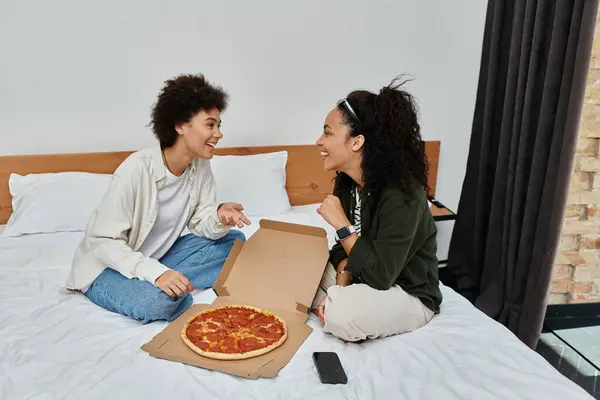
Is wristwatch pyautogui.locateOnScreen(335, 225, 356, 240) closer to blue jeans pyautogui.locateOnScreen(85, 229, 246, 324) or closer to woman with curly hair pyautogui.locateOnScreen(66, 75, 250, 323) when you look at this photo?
woman with curly hair pyautogui.locateOnScreen(66, 75, 250, 323)

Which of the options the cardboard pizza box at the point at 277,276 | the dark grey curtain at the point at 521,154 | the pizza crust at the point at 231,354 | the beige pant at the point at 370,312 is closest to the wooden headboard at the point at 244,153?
the dark grey curtain at the point at 521,154

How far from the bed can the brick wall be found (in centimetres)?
106

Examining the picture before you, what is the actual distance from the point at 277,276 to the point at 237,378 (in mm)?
497

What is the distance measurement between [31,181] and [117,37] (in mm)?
793

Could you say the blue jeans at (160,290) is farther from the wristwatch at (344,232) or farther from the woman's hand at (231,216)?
the wristwatch at (344,232)

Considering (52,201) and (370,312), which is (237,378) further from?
(52,201)

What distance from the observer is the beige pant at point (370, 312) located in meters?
1.58

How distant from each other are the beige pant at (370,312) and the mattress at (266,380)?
4cm

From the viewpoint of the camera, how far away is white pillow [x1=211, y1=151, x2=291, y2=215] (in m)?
2.66

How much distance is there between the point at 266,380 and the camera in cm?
141

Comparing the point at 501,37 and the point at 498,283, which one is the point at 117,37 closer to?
the point at 501,37

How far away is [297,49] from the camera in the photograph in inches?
112

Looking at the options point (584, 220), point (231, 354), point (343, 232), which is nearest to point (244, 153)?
point (343, 232)

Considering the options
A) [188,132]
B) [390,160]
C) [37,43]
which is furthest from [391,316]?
[37,43]
